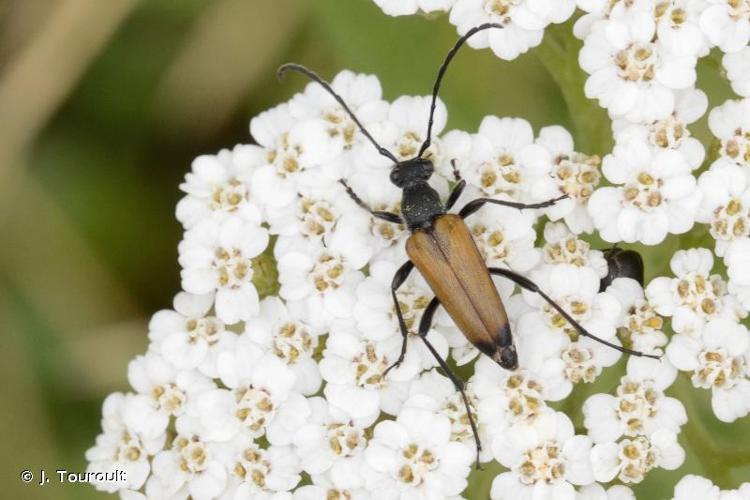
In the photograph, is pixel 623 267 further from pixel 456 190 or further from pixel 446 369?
pixel 446 369

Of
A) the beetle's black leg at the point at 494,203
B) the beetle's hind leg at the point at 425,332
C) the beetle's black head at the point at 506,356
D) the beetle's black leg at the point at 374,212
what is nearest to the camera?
the beetle's black head at the point at 506,356

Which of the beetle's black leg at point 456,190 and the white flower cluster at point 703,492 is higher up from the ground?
the beetle's black leg at point 456,190

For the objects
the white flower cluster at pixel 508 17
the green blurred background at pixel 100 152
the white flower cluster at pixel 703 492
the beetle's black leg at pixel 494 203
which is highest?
the green blurred background at pixel 100 152

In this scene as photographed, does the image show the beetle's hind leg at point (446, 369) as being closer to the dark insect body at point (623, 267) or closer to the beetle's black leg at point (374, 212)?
the beetle's black leg at point (374, 212)

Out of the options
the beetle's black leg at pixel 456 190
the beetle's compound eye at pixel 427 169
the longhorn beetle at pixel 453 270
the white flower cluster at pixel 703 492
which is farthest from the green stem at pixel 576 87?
the white flower cluster at pixel 703 492

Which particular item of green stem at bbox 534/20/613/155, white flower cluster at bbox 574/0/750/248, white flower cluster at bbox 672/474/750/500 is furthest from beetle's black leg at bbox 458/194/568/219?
white flower cluster at bbox 672/474/750/500

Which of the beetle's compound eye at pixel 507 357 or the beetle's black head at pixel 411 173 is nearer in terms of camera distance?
the beetle's compound eye at pixel 507 357

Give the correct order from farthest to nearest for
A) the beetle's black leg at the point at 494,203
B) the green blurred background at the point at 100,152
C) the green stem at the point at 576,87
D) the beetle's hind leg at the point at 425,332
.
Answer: the green blurred background at the point at 100,152, the green stem at the point at 576,87, the beetle's black leg at the point at 494,203, the beetle's hind leg at the point at 425,332
